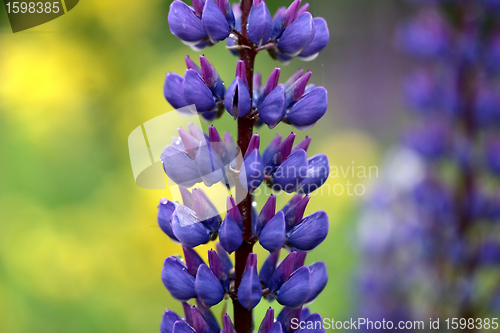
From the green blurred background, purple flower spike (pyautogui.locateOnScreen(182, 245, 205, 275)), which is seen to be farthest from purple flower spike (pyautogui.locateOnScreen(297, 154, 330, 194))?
the green blurred background

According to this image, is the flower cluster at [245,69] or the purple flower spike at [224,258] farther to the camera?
the purple flower spike at [224,258]

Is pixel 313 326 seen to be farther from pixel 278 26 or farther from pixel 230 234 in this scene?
pixel 278 26

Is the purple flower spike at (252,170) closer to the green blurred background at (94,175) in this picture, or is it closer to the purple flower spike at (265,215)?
the purple flower spike at (265,215)

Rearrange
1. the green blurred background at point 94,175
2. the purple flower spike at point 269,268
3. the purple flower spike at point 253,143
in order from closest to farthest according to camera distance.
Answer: the purple flower spike at point 253,143, the purple flower spike at point 269,268, the green blurred background at point 94,175

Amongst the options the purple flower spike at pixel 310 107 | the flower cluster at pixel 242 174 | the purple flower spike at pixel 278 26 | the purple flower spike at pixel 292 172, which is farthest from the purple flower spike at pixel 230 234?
the purple flower spike at pixel 278 26

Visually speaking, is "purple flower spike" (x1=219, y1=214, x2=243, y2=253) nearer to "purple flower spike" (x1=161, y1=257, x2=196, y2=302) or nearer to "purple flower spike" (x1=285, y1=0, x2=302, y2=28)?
"purple flower spike" (x1=161, y1=257, x2=196, y2=302)

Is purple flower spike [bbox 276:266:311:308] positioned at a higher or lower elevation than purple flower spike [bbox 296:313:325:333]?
higher
